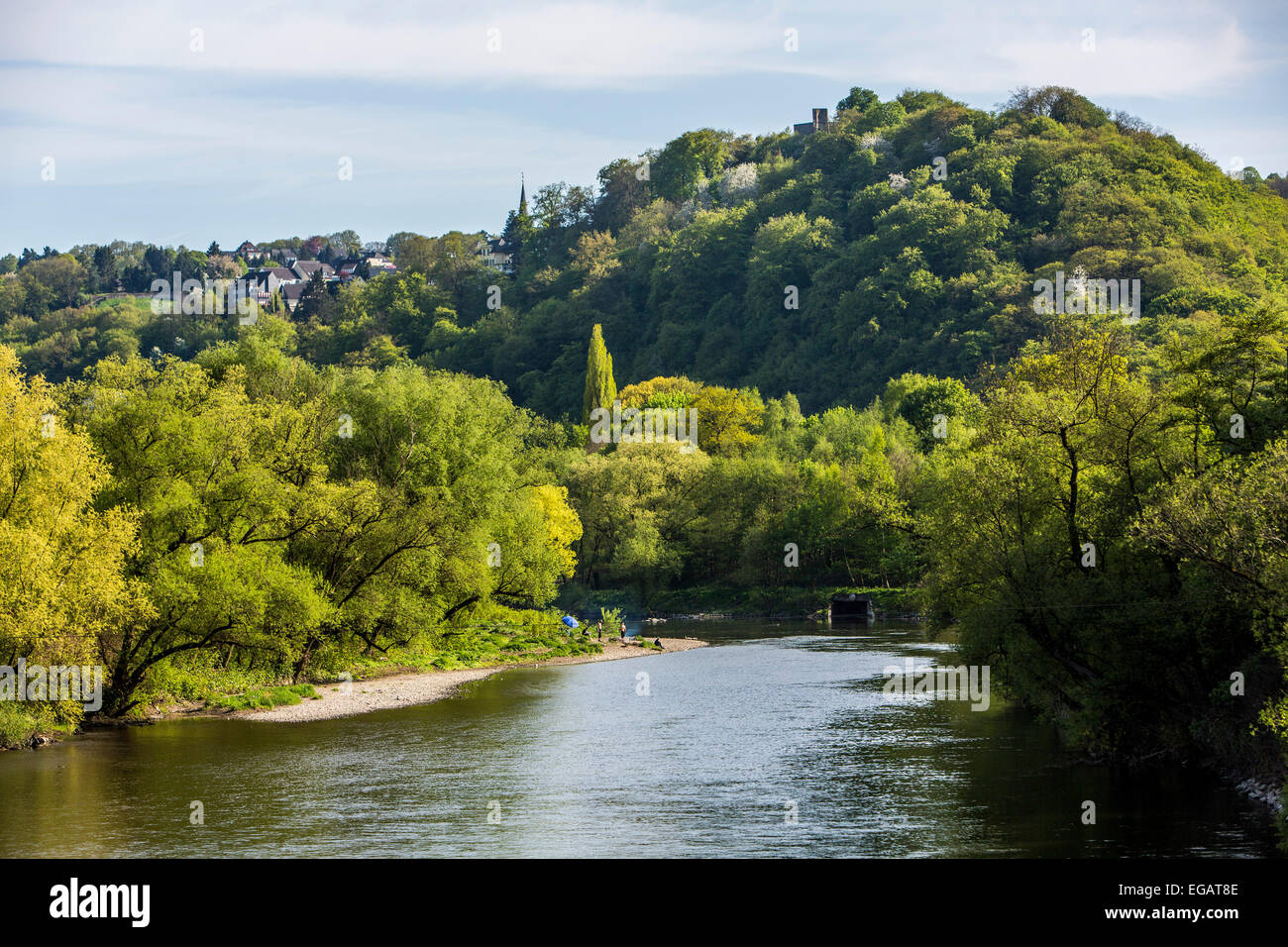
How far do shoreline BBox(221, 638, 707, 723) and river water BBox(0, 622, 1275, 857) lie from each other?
144 cm

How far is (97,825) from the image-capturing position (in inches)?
1056

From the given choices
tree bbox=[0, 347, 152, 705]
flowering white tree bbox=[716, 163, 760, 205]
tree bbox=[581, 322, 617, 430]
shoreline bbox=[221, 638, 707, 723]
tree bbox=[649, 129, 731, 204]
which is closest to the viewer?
tree bbox=[0, 347, 152, 705]

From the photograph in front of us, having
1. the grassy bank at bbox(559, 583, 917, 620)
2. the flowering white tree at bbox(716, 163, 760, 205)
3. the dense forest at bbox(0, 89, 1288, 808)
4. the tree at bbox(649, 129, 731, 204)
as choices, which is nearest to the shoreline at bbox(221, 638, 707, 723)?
the dense forest at bbox(0, 89, 1288, 808)

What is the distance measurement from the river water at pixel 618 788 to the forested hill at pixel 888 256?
64143mm

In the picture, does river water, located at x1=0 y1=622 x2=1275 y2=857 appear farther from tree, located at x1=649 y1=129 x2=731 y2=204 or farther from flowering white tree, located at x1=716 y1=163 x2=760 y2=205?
tree, located at x1=649 y1=129 x2=731 y2=204

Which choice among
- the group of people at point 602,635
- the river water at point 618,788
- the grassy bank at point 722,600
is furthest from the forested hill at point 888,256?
the river water at point 618,788

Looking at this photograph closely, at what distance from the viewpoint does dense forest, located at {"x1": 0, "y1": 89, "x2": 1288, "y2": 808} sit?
30797 mm

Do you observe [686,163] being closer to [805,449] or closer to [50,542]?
[805,449]

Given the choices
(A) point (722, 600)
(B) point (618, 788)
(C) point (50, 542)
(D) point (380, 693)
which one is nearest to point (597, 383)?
(A) point (722, 600)

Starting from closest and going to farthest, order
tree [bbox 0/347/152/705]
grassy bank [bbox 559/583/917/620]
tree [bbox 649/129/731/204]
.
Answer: tree [bbox 0/347/152/705], grassy bank [bbox 559/583/917/620], tree [bbox 649/129/731/204]

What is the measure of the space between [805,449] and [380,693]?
5969 centimetres

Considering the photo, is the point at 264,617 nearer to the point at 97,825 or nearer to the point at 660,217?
the point at 97,825
